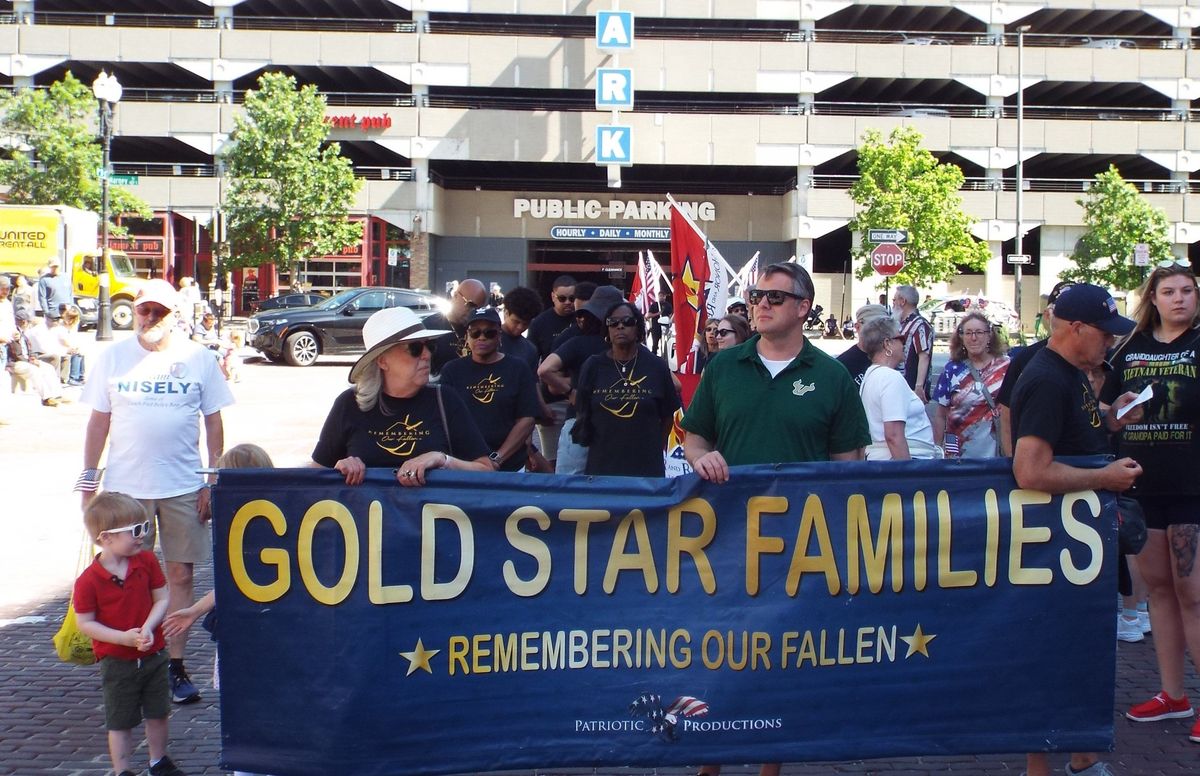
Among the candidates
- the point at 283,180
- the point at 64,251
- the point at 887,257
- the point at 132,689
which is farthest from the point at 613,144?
the point at 132,689

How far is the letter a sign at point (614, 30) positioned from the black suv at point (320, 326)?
23487mm

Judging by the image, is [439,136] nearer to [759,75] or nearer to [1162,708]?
[759,75]

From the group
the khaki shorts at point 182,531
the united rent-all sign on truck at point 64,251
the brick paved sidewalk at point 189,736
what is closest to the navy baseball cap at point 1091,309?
the brick paved sidewalk at point 189,736

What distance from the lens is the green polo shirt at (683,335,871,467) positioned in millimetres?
4750

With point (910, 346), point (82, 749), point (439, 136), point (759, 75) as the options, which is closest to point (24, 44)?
point (439, 136)

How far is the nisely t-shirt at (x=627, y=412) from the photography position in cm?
670

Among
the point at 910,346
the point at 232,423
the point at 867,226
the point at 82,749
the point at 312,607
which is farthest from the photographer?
the point at 867,226

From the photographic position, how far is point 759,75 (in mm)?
51281

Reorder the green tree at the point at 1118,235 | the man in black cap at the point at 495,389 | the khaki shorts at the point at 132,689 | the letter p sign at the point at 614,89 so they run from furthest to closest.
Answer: the letter p sign at the point at 614,89, the green tree at the point at 1118,235, the man in black cap at the point at 495,389, the khaki shorts at the point at 132,689

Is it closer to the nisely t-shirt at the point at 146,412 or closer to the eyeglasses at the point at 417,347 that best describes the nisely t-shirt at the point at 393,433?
the eyeglasses at the point at 417,347

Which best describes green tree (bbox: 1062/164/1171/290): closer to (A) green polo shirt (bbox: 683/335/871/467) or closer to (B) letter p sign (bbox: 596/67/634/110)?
(B) letter p sign (bbox: 596/67/634/110)

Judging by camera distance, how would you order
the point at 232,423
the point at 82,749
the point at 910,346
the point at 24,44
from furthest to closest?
the point at 24,44 → the point at 232,423 → the point at 910,346 → the point at 82,749

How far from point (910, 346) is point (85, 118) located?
1740 inches

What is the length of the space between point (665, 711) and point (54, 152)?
44406 mm
